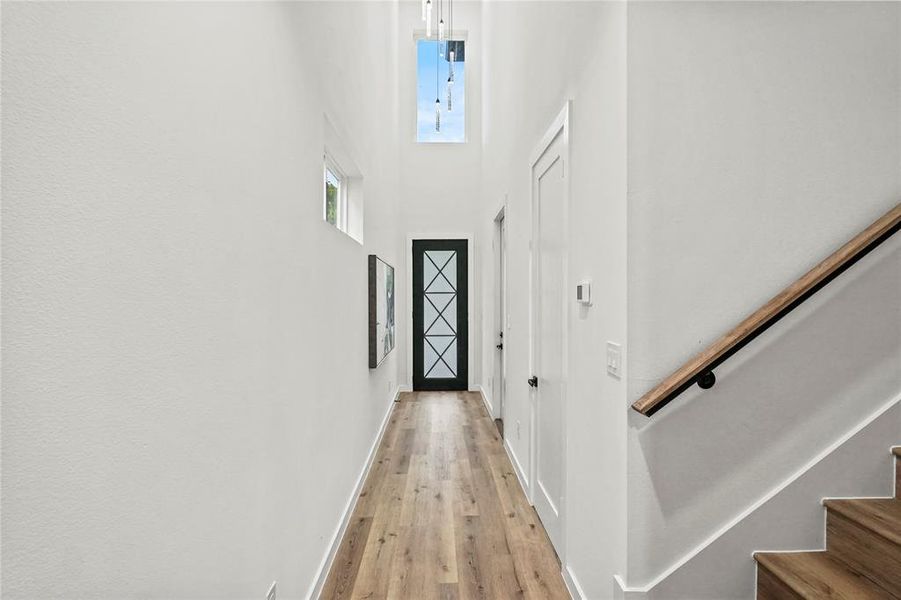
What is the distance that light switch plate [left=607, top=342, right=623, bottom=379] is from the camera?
1700 mm

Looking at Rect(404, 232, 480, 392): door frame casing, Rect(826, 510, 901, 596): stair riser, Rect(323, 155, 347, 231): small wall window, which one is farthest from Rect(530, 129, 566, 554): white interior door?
Rect(404, 232, 480, 392): door frame casing

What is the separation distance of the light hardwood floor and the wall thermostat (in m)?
1.29

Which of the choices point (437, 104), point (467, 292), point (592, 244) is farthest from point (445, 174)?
point (592, 244)

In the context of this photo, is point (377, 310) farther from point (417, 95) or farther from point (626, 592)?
point (417, 95)

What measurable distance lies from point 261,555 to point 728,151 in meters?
1.92

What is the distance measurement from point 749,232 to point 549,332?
1.31 m

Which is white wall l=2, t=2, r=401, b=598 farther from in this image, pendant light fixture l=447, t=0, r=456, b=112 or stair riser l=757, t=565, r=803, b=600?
pendant light fixture l=447, t=0, r=456, b=112

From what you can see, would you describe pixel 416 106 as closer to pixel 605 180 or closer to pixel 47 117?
pixel 605 180

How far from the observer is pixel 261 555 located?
1520 mm

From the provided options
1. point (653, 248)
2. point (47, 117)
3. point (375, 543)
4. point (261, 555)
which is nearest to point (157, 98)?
point (47, 117)

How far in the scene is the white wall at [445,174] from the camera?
7027mm

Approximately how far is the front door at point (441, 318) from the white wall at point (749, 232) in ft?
17.9

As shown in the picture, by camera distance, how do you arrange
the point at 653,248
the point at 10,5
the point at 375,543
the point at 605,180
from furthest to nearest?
the point at 375,543 < the point at 605,180 < the point at 653,248 < the point at 10,5

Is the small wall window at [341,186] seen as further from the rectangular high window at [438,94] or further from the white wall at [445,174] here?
the rectangular high window at [438,94]
